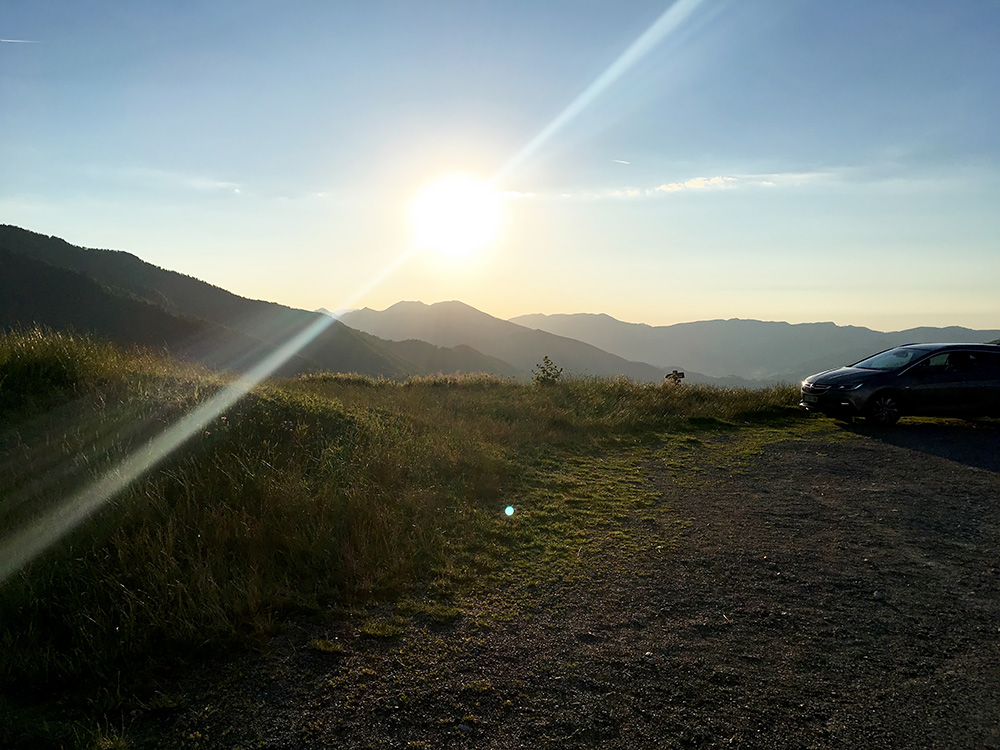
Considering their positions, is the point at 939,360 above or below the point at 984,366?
above

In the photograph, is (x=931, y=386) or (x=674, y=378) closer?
(x=931, y=386)

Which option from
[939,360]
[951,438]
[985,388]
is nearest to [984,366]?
[985,388]

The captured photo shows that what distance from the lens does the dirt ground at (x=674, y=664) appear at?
280 cm

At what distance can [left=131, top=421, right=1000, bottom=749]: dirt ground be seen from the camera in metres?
2.80

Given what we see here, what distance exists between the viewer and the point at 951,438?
1103 centimetres

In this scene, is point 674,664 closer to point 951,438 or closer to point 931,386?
point 951,438

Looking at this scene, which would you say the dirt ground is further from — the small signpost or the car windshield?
the small signpost

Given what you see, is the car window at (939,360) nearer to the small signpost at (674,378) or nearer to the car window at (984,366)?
the car window at (984,366)

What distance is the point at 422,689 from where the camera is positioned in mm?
3121

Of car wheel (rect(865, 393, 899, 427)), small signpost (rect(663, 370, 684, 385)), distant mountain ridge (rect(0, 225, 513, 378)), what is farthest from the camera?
distant mountain ridge (rect(0, 225, 513, 378))

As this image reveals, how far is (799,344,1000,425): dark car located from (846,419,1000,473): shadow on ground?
1.28 feet

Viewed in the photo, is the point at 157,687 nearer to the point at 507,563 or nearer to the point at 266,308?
the point at 507,563

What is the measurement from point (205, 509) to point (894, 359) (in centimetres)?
1412

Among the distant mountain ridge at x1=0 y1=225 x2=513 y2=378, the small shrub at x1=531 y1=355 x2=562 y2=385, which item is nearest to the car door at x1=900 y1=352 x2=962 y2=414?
the small shrub at x1=531 y1=355 x2=562 y2=385
